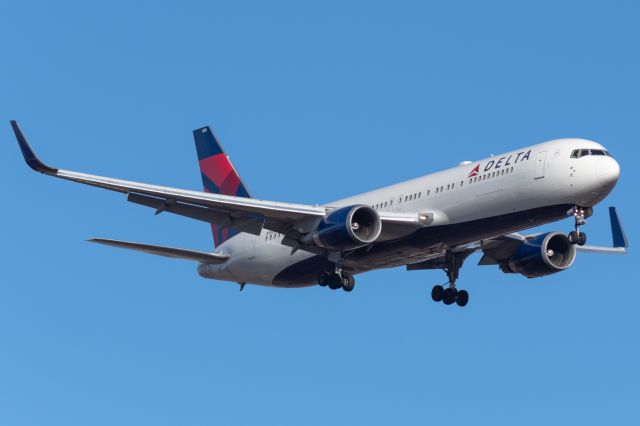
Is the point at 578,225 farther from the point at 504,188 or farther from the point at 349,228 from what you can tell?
the point at 349,228

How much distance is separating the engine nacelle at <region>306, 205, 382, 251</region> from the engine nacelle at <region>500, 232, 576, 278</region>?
28.3 ft

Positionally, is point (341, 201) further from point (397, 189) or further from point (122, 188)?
point (122, 188)

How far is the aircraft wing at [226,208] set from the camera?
163 feet

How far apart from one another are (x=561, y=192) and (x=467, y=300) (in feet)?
31.2

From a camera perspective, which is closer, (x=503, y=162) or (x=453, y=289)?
(x=503, y=162)

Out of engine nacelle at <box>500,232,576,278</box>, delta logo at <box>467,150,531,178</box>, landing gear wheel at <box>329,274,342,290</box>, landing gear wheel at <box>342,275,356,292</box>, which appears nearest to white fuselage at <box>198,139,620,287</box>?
delta logo at <box>467,150,531,178</box>

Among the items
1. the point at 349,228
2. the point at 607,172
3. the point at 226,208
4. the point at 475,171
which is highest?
the point at 475,171

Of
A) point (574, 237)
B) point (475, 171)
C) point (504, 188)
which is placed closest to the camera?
point (504, 188)

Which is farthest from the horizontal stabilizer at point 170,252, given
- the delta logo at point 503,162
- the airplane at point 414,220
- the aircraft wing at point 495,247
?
the delta logo at point 503,162

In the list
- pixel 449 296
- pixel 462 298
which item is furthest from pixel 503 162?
pixel 449 296

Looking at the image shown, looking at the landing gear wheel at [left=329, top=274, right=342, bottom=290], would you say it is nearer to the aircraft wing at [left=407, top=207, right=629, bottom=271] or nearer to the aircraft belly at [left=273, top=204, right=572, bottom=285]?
the aircraft belly at [left=273, top=204, right=572, bottom=285]

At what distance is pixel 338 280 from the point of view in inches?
2127

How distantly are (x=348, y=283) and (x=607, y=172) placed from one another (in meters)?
11.4

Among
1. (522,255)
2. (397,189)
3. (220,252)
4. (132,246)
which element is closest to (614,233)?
(522,255)
